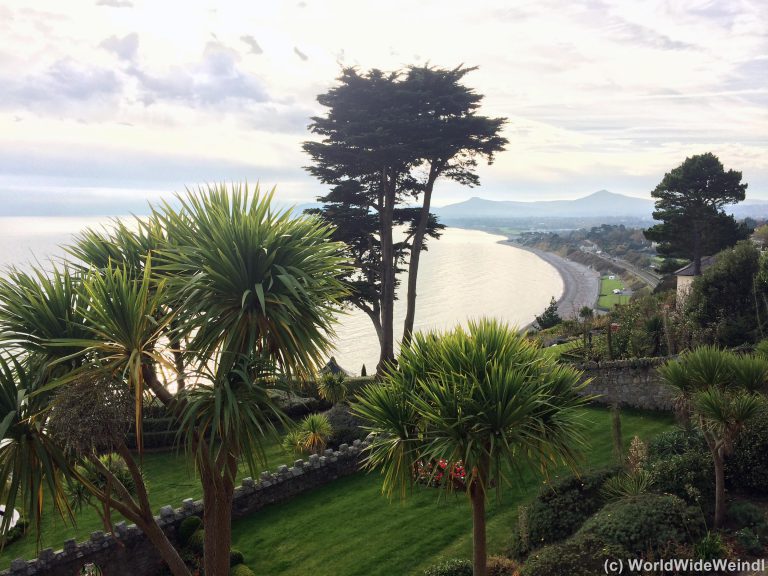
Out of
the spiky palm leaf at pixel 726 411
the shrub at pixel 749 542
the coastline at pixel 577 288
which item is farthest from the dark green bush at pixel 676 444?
the coastline at pixel 577 288

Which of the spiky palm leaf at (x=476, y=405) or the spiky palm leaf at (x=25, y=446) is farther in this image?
the spiky palm leaf at (x=476, y=405)

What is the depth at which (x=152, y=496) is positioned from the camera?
17.2 meters

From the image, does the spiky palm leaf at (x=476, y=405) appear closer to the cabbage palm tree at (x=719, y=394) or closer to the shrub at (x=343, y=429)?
the cabbage palm tree at (x=719, y=394)

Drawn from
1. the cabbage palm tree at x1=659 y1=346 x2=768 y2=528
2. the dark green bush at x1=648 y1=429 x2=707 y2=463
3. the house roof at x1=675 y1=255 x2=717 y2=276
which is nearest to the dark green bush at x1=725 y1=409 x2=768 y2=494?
the cabbage palm tree at x1=659 y1=346 x2=768 y2=528

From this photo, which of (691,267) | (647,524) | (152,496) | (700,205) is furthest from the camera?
(700,205)

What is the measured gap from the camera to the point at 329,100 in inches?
1070

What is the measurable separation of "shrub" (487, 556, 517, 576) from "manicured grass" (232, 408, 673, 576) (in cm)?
76

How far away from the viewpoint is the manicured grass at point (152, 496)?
1411 cm

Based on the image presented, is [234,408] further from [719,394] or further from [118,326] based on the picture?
[719,394]

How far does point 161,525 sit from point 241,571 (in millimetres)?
2740

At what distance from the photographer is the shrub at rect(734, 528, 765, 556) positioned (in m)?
9.82

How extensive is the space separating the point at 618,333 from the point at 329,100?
17875 mm

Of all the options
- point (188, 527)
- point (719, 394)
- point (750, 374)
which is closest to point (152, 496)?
point (188, 527)

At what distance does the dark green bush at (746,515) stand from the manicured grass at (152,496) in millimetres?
9206
